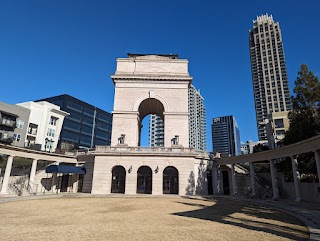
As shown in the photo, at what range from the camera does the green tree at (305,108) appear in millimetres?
26625

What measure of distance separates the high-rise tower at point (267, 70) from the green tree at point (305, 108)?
326 ft

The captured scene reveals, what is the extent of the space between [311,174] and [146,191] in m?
22.2

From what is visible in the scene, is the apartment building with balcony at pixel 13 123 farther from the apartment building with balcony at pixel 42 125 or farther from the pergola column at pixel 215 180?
the pergola column at pixel 215 180

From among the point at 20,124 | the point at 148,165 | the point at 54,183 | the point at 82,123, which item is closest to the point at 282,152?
the point at 148,165

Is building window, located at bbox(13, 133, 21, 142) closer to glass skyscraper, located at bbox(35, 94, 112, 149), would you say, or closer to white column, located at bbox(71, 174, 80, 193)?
glass skyscraper, located at bbox(35, 94, 112, 149)

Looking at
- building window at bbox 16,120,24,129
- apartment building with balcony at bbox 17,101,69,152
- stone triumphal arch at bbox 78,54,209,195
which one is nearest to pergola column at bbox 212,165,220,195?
stone triumphal arch at bbox 78,54,209,195

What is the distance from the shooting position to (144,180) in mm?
32094

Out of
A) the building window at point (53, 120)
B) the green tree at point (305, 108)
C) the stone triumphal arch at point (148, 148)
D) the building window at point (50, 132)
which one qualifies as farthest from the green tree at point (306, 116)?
the building window at point (53, 120)

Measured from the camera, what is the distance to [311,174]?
26891mm

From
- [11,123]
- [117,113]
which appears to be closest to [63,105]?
[11,123]

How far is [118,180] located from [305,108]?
28.1 metres

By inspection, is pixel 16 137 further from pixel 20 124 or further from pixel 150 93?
pixel 150 93

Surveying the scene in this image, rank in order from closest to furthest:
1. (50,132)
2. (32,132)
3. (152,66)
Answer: (152,66), (32,132), (50,132)

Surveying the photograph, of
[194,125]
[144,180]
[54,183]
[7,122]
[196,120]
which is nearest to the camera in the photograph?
[144,180]
